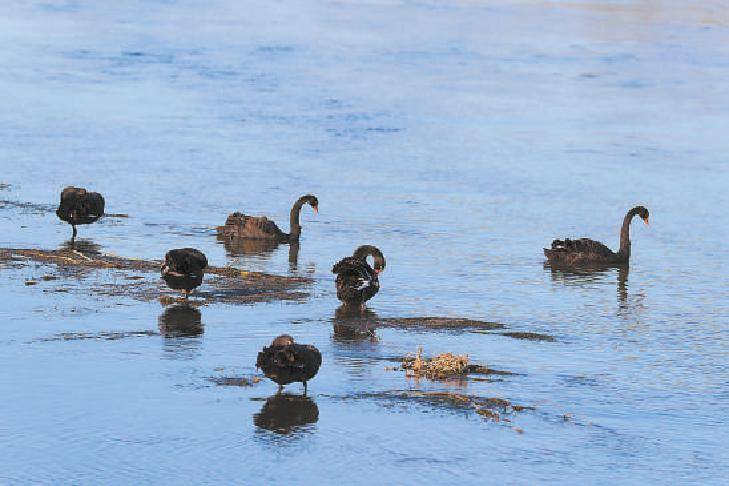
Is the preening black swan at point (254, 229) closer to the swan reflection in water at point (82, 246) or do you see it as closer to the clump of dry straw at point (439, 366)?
the swan reflection in water at point (82, 246)

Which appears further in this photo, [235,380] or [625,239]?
[625,239]

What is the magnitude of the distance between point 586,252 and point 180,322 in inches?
308

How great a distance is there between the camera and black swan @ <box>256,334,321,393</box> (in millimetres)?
14773

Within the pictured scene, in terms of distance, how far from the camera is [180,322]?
1834cm

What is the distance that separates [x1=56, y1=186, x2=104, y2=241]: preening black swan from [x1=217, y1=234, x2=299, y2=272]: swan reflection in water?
6.23 ft

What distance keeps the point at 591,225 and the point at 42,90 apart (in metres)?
19.6

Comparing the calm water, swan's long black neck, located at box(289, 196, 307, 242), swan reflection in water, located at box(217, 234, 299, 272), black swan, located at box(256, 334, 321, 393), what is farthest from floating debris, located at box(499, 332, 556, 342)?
swan's long black neck, located at box(289, 196, 307, 242)

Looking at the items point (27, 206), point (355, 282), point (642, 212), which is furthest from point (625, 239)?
point (27, 206)

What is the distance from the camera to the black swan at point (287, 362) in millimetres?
14773

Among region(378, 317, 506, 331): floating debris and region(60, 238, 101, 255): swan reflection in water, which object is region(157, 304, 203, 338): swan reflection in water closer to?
region(378, 317, 506, 331): floating debris

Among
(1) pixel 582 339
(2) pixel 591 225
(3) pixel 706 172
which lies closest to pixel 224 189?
(2) pixel 591 225

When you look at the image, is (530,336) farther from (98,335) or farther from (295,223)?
(295,223)

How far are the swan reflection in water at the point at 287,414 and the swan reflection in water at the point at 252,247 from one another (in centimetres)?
829

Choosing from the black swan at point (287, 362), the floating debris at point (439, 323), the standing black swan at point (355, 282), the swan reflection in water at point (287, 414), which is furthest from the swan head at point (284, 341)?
the standing black swan at point (355, 282)
